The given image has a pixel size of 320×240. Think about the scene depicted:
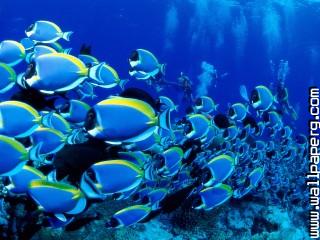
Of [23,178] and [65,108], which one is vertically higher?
[65,108]

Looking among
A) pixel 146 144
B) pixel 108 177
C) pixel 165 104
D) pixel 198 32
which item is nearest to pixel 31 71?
pixel 108 177

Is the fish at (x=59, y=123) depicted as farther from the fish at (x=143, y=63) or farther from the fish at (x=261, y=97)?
the fish at (x=261, y=97)

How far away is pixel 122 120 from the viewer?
277 centimetres

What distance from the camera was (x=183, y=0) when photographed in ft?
125

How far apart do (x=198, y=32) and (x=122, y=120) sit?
45.8m

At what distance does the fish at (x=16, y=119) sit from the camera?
3.04 meters

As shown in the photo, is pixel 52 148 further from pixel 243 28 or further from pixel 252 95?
pixel 243 28

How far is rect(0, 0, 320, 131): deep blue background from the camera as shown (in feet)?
137

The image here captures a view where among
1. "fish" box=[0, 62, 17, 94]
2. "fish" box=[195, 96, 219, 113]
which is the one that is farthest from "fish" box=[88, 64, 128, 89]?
A: "fish" box=[195, 96, 219, 113]

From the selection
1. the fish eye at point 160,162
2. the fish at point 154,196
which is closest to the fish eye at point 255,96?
the fish eye at point 160,162

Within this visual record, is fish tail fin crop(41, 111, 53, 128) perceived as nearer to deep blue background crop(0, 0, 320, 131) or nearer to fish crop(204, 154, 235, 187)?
fish crop(204, 154, 235, 187)

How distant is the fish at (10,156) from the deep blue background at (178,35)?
34886mm

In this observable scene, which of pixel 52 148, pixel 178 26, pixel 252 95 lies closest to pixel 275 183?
pixel 252 95

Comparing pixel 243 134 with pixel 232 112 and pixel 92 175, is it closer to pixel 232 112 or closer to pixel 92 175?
pixel 232 112
